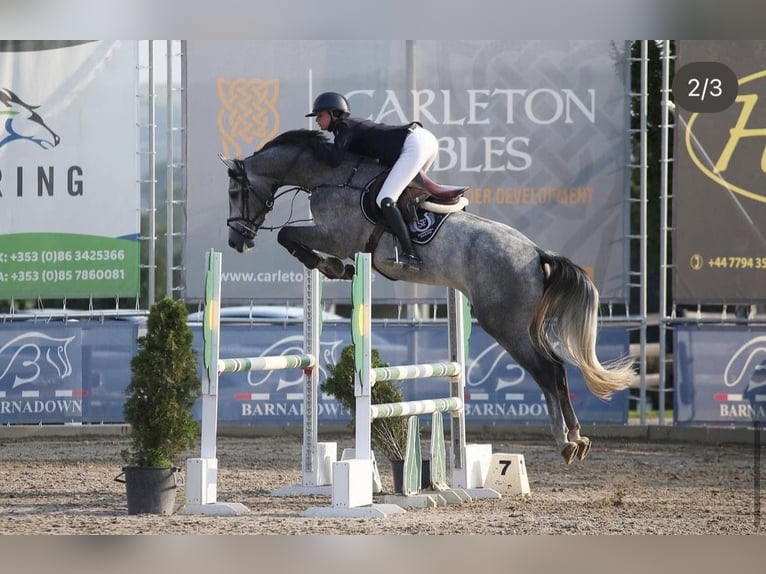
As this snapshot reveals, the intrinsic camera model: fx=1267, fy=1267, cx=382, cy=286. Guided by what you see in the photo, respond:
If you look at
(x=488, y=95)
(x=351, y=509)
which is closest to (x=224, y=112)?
(x=488, y=95)

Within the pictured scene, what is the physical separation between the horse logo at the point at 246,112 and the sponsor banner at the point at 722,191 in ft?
11.3

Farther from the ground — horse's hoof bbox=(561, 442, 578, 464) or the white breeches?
the white breeches

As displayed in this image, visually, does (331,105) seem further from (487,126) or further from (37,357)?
(37,357)

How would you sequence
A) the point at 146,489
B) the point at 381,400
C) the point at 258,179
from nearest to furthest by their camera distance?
1. the point at 146,489
2. the point at 258,179
3. the point at 381,400

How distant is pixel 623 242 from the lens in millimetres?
10875

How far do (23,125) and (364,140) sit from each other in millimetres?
5358

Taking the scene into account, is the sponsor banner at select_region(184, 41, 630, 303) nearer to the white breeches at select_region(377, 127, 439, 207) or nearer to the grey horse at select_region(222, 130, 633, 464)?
the grey horse at select_region(222, 130, 633, 464)

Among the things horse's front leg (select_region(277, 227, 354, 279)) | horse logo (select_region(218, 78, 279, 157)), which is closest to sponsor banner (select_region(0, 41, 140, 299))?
horse logo (select_region(218, 78, 279, 157))

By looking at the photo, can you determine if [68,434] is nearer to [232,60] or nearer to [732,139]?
[232,60]

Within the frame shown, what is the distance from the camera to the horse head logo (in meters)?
10.8

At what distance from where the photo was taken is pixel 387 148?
6344 mm

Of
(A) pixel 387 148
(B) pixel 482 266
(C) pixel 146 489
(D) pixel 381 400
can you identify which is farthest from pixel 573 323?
(C) pixel 146 489

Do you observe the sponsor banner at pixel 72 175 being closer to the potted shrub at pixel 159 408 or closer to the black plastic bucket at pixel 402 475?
the black plastic bucket at pixel 402 475

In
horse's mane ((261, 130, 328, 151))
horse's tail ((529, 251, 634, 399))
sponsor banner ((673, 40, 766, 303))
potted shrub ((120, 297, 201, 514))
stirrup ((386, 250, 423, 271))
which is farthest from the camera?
sponsor banner ((673, 40, 766, 303))
